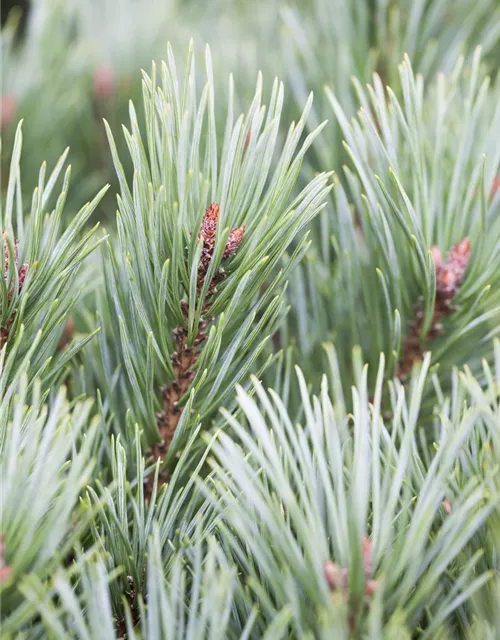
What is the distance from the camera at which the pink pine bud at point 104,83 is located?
1.71 feet

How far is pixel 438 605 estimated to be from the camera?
22cm

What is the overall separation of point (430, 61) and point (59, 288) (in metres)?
0.32

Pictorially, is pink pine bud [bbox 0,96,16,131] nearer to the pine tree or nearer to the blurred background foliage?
the blurred background foliage

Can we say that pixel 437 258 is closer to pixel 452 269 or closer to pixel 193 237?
pixel 452 269

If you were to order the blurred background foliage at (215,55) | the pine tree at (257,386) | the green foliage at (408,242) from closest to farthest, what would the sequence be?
the pine tree at (257,386)
the green foliage at (408,242)
the blurred background foliage at (215,55)

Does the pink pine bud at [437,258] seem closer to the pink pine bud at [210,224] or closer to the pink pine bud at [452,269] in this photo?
the pink pine bud at [452,269]

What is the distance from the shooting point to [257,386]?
0.20m

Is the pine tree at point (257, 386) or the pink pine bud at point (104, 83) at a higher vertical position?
the pink pine bud at point (104, 83)

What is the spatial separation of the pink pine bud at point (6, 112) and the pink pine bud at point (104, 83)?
0.23 feet

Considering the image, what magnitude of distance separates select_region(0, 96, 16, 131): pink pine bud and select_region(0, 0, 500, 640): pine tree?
0.53 ft

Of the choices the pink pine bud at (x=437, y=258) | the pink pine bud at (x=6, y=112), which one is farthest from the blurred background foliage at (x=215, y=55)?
the pink pine bud at (x=437, y=258)

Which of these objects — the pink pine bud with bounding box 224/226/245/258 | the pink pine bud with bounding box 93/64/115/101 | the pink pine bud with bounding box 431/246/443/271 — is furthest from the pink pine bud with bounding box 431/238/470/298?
the pink pine bud with bounding box 93/64/115/101

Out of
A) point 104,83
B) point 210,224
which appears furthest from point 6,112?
point 210,224

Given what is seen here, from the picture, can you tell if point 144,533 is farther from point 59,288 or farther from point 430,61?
point 430,61
